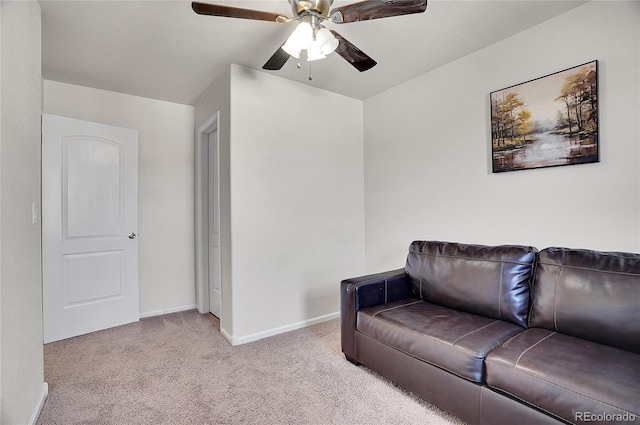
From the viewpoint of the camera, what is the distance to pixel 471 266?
2.11 meters

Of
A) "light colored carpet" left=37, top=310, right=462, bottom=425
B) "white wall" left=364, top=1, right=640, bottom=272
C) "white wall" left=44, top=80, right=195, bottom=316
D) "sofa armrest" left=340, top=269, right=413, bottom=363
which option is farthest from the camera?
"white wall" left=44, top=80, right=195, bottom=316

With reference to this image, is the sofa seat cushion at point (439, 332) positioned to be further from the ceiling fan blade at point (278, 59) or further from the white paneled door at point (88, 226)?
the white paneled door at point (88, 226)

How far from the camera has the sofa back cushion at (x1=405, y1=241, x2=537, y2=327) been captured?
1.90m

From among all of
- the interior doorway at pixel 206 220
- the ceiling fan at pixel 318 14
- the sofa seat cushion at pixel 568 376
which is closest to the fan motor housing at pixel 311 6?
the ceiling fan at pixel 318 14

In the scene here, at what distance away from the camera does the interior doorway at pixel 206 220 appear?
11.7ft

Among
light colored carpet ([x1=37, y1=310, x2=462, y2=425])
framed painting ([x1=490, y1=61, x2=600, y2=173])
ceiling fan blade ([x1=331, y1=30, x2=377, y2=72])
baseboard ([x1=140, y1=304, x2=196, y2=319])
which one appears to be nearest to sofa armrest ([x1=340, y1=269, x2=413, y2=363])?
light colored carpet ([x1=37, y1=310, x2=462, y2=425])

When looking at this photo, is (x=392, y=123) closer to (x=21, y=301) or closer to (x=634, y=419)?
(x=634, y=419)

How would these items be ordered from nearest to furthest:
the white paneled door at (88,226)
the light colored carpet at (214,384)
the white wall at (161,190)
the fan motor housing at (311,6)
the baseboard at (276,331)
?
the fan motor housing at (311,6), the light colored carpet at (214,384), the baseboard at (276,331), the white paneled door at (88,226), the white wall at (161,190)

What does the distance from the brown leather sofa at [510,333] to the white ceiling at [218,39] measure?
1602 mm

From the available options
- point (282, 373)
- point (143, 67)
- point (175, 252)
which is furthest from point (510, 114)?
point (175, 252)

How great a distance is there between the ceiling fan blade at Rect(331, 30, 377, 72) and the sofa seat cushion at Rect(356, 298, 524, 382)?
1.71 m

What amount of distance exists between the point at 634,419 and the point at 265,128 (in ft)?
9.39

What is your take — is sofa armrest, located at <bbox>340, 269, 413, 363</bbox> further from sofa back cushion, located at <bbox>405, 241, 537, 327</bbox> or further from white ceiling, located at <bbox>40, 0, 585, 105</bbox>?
white ceiling, located at <bbox>40, 0, 585, 105</bbox>

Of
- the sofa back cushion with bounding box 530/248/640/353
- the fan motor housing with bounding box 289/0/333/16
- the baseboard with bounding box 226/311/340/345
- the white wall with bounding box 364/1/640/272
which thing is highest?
the fan motor housing with bounding box 289/0/333/16
